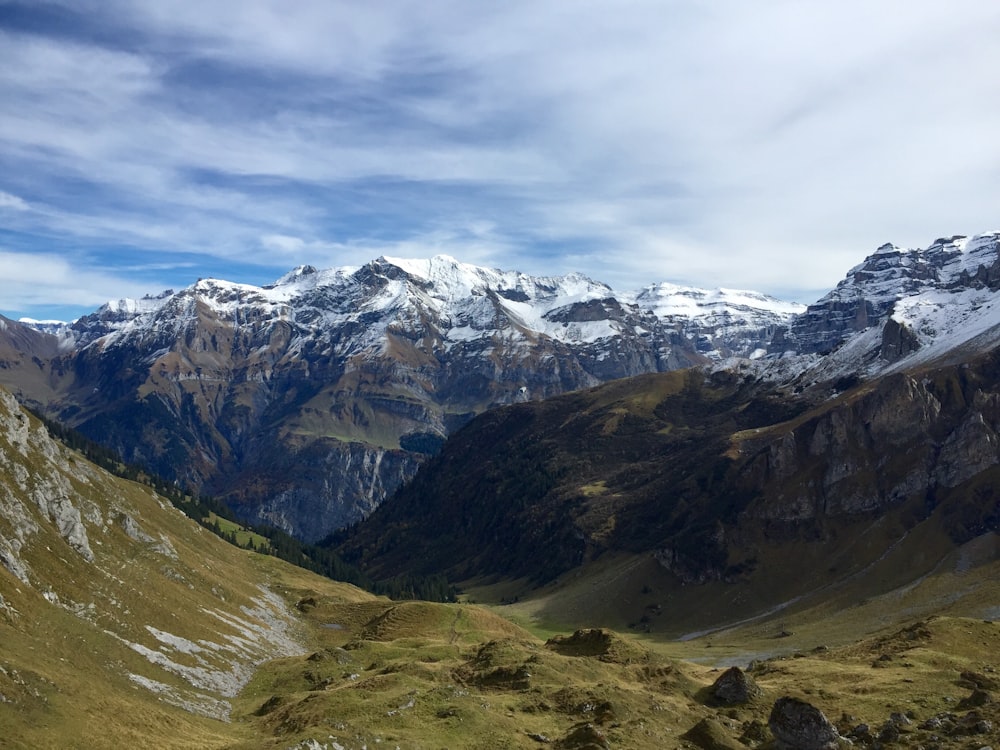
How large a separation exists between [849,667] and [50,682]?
93.8 meters

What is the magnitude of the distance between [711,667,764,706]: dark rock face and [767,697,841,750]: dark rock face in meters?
18.3

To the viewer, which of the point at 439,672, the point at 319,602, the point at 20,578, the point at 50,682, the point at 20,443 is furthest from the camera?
the point at 319,602

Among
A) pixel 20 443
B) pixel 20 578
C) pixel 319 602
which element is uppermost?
pixel 20 443

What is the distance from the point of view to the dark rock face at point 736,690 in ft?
322

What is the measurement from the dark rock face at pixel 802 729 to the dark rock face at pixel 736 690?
18.3 metres

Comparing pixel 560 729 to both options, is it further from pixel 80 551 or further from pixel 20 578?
pixel 80 551

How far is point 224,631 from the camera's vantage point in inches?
5217

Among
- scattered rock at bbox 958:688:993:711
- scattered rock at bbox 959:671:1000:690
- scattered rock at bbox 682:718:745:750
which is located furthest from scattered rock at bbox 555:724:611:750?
scattered rock at bbox 959:671:1000:690

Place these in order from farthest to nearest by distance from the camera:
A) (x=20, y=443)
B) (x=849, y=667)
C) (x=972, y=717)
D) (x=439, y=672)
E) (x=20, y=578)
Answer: (x=20, y=443)
(x=849, y=667)
(x=439, y=672)
(x=20, y=578)
(x=972, y=717)

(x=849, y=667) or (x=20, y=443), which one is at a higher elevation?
(x=20, y=443)

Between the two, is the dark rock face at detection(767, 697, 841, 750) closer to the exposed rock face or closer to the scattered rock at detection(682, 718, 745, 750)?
the scattered rock at detection(682, 718, 745, 750)

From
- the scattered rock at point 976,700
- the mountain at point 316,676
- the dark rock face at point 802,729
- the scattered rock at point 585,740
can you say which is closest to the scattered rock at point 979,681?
the mountain at point 316,676

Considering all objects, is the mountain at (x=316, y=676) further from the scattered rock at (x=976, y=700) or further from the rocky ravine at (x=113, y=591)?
the rocky ravine at (x=113, y=591)

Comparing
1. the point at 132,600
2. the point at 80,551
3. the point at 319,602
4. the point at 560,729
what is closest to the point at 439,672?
the point at 560,729
